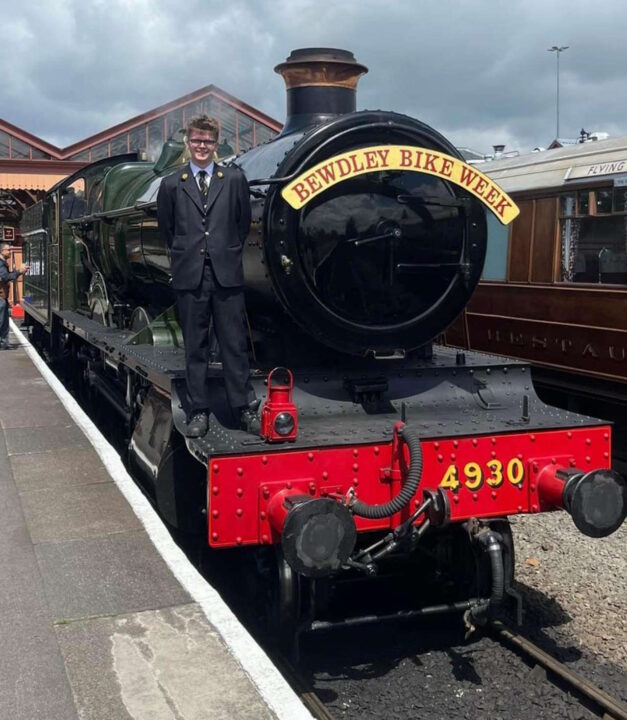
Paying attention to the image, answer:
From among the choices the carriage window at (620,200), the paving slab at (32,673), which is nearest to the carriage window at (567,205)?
the carriage window at (620,200)

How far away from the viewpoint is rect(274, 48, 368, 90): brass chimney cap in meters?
4.46

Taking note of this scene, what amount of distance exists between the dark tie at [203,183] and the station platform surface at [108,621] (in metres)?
1.70

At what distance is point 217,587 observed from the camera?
4680mm

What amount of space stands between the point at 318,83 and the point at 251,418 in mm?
1860

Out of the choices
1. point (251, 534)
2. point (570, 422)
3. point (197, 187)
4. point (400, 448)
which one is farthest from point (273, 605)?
point (197, 187)

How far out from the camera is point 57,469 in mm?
5492

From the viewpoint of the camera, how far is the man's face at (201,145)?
3.75m

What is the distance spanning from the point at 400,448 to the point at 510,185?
20.4 ft

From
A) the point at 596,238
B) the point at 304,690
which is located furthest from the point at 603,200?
the point at 304,690

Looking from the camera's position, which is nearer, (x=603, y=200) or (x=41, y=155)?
(x=603, y=200)

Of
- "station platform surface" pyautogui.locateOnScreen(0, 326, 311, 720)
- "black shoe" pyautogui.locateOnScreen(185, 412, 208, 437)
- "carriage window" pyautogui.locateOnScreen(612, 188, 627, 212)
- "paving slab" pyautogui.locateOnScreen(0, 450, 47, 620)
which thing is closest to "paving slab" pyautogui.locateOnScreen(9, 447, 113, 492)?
"station platform surface" pyautogui.locateOnScreen(0, 326, 311, 720)

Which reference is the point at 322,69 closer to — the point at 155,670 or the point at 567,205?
the point at 155,670

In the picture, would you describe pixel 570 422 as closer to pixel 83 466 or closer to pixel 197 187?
pixel 197 187

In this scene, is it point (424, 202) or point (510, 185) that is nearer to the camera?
point (424, 202)
